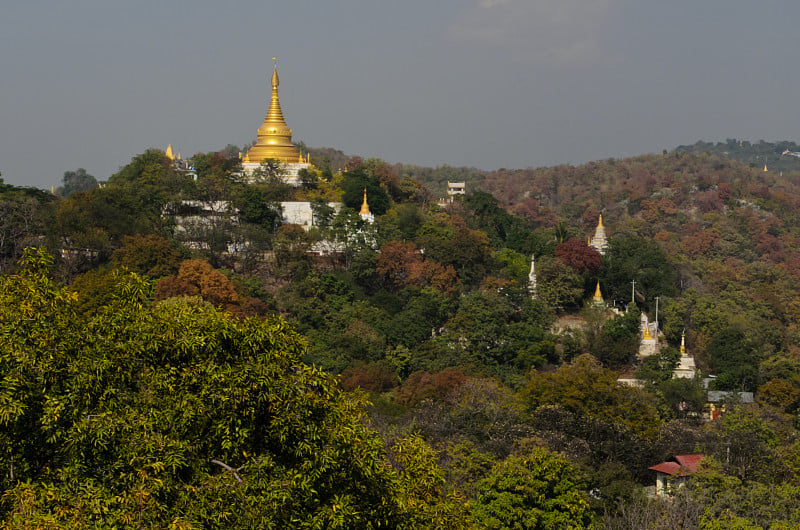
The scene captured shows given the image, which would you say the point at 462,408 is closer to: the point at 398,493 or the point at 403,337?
the point at 403,337

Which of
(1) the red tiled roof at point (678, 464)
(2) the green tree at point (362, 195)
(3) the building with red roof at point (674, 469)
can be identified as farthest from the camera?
(2) the green tree at point (362, 195)

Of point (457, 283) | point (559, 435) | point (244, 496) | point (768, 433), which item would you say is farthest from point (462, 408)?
point (244, 496)

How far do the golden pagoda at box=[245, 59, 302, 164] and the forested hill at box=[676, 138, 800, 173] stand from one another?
13461 centimetres

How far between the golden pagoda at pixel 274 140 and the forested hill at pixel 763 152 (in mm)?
134609

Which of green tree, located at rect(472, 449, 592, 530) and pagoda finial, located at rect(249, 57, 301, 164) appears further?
pagoda finial, located at rect(249, 57, 301, 164)

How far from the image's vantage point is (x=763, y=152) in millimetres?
188375

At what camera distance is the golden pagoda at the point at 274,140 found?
144 ft

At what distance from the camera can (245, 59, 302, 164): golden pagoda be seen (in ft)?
144

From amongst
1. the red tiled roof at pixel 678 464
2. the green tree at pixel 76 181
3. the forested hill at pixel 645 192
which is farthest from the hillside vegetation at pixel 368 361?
the green tree at pixel 76 181

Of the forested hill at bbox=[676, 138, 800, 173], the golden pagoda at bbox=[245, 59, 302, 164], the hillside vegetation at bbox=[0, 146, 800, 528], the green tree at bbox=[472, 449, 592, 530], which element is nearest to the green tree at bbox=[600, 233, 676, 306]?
the hillside vegetation at bbox=[0, 146, 800, 528]

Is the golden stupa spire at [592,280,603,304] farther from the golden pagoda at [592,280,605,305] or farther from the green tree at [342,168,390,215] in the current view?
the green tree at [342,168,390,215]

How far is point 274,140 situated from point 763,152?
16159 cm

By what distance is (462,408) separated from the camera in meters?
24.4

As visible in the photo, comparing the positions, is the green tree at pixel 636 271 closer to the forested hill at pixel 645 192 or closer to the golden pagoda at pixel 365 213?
the golden pagoda at pixel 365 213
